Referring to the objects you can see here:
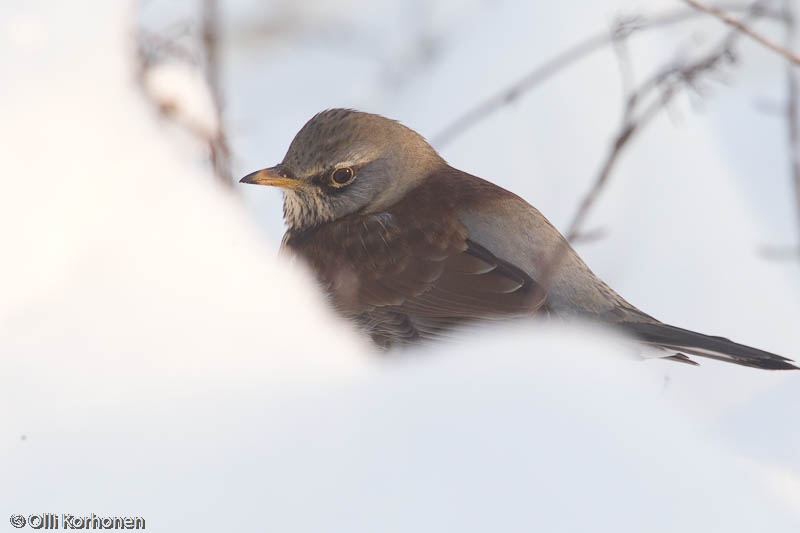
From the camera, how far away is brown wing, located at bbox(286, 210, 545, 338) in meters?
3.73

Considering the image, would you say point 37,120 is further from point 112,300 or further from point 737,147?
point 737,147

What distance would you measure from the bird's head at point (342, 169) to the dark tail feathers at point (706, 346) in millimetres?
1070

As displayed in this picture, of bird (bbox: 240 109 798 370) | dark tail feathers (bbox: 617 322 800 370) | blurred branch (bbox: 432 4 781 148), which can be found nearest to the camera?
dark tail feathers (bbox: 617 322 800 370)

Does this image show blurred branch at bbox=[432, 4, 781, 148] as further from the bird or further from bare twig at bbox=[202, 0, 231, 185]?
bare twig at bbox=[202, 0, 231, 185]

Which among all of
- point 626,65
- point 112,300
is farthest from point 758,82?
point 112,300

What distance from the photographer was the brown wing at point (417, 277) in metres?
3.73

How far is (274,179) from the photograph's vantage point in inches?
158

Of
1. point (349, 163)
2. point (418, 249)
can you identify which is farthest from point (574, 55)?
point (418, 249)

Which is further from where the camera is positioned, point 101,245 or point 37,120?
point 37,120

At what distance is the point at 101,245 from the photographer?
2631mm

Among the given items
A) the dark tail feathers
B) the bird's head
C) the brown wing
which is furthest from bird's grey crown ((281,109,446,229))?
the dark tail feathers

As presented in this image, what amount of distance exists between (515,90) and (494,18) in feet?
8.00

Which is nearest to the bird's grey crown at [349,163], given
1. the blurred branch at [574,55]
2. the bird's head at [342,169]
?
the bird's head at [342,169]

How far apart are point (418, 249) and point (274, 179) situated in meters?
0.58
